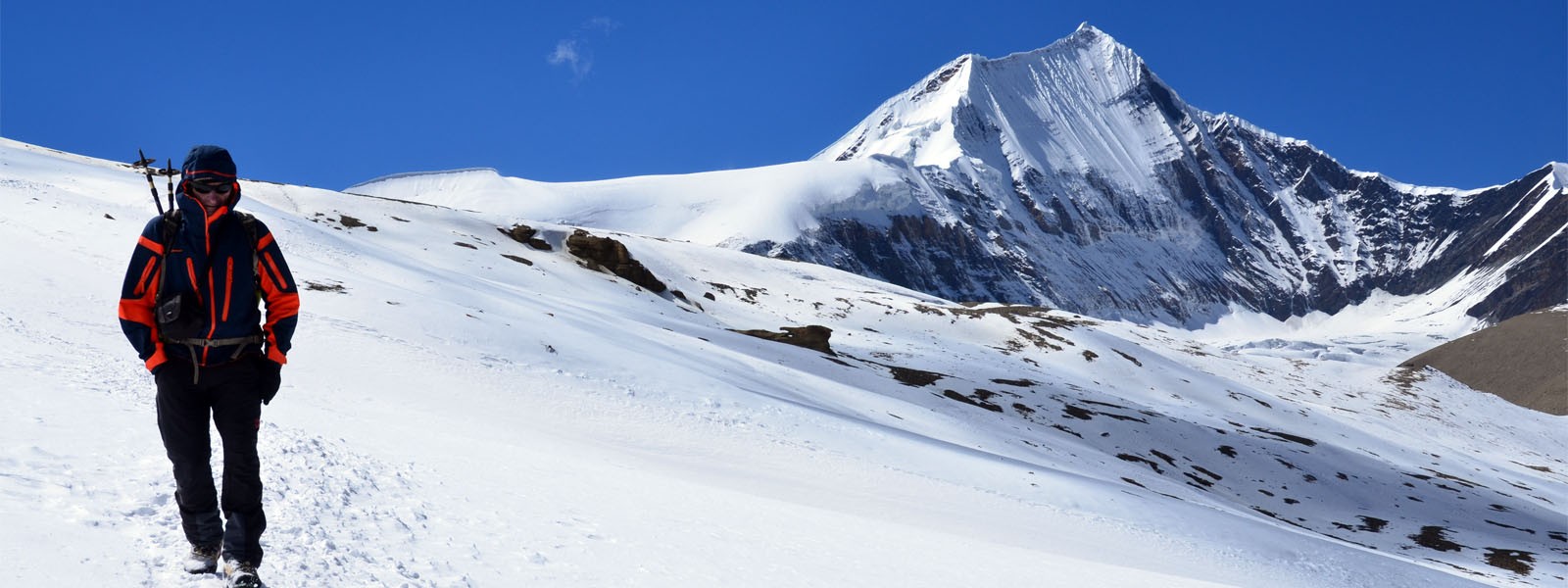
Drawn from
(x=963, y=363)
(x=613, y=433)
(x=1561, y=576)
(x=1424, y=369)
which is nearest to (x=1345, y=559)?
(x=613, y=433)

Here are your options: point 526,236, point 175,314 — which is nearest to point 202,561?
point 175,314

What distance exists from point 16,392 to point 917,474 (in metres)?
16.7

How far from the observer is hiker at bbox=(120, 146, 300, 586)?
18.3 ft

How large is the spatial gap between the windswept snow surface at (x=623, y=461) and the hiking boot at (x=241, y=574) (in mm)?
214

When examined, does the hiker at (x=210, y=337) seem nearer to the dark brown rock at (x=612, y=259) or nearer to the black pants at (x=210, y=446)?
the black pants at (x=210, y=446)

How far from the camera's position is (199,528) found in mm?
5797

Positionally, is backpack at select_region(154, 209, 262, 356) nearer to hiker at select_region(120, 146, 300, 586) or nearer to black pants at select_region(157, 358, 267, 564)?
hiker at select_region(120, 146, 300, 586)

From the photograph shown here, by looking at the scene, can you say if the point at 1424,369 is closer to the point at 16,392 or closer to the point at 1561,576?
the point at 1561,576

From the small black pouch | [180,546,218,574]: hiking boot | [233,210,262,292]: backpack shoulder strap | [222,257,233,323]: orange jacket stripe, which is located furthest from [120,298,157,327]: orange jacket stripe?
[180,546,218,574]: hiking boot

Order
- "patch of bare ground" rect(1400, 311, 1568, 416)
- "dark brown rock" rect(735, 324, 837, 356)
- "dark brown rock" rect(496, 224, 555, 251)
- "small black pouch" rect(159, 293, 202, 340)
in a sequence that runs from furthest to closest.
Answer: "patch of bare ground" rect(1400, 311, 1568, 416) → "dark brown rock" rect(496, 224, 555, 251) → "dark brown rock" rect(735, 324, 837, 356) → "small black pouch" rect(159, 293, 202, 340)

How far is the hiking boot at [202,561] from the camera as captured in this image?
227 inches

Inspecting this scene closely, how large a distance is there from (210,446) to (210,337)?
72 cm

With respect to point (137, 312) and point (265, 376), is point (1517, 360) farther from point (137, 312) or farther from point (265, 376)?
point (137, 312)

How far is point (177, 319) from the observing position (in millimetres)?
5496
